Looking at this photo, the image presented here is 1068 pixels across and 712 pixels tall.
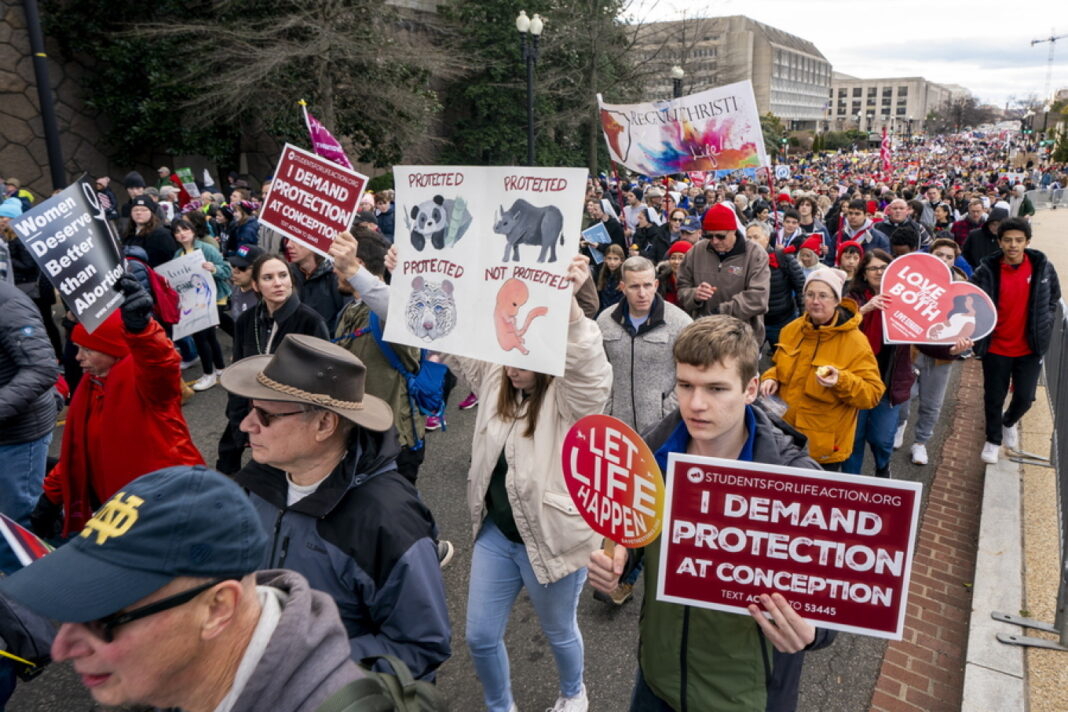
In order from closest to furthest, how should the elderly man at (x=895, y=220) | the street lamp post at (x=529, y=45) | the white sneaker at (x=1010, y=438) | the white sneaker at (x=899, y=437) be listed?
the white sneaker at (x=1010, y=438) < the white sneaker at (x=899, y=437) < the elderly man at (x=895, y=220) < the street lamp post at (x=529, y=45)

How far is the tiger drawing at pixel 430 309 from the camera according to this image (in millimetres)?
3135

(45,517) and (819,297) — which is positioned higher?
(819,297)

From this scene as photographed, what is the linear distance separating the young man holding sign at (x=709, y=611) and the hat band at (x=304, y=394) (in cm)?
91

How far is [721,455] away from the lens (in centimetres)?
224

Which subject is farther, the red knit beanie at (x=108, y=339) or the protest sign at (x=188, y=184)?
the protest sign at (x=188, y=184)

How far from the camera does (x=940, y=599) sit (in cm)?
425

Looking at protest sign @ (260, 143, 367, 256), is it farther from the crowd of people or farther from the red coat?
the red coat

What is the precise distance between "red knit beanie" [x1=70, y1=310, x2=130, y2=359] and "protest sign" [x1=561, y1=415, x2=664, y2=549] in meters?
2.44

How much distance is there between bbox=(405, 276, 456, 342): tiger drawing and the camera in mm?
3135

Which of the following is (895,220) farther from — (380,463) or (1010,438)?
(380,463)

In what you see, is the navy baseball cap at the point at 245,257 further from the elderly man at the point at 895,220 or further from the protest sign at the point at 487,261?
the elderly man at the point at 895,220

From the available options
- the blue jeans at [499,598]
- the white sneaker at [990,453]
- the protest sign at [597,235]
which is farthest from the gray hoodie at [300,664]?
the protest sign at [597,235]

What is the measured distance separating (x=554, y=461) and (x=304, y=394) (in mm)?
1048

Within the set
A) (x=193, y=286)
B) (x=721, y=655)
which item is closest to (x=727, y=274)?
(x=721, y=655)
